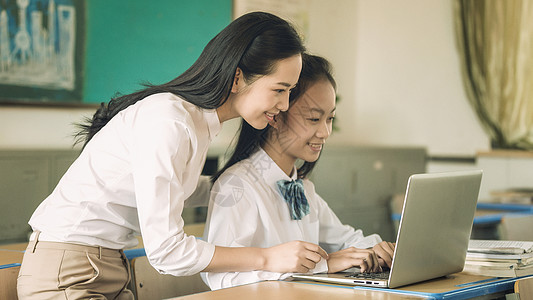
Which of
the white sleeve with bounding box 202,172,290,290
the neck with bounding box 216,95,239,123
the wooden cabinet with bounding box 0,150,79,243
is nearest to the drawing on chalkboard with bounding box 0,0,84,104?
the wooden cabinet with bounding box 0,150,79,243

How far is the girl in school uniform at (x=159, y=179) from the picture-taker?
1402 mm

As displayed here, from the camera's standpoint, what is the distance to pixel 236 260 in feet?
4.96

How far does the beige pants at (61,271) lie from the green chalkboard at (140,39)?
2627 mm

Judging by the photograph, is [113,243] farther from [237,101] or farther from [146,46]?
[146,46]

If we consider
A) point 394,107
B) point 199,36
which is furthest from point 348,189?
point 199,36

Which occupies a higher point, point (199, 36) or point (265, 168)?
point (199, 36)

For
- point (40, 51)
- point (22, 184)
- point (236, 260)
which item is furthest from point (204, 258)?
point (40, 51)

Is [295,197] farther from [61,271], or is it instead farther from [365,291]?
[61,271]

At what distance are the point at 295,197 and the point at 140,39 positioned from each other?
9.41 ft

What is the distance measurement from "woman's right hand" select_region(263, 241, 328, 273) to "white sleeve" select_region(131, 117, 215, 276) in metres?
0.20

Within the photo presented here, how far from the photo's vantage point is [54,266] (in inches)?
58.8

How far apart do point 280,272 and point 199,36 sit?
345 cm

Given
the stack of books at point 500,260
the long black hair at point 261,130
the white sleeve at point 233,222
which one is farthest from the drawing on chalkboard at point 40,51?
the stack of books at point 500,260

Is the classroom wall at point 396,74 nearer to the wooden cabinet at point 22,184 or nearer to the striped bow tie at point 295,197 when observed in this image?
the wooden cabinet at point 22,184
